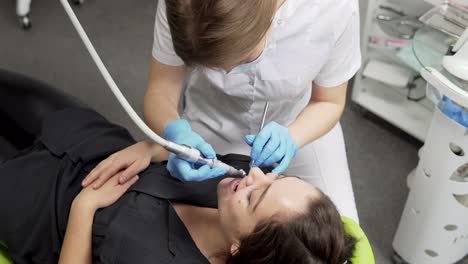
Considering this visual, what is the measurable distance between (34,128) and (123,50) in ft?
3.76

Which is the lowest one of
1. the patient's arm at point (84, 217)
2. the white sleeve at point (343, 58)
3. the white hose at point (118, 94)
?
the patient's arm at point (84, 217)

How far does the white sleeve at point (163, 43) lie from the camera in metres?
1.23

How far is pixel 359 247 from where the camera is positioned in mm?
1124

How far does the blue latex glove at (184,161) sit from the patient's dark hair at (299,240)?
0.15 meters

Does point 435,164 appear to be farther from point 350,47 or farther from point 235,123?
point 235,123

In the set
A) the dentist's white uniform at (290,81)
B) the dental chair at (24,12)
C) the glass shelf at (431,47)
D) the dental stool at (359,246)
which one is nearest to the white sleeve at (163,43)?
the dentist's white uniform at (290,81)

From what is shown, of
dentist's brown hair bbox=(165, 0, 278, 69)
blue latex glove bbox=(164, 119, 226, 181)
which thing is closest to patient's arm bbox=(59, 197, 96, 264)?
blue latex glove bbox=(164, 119, 226, 181)

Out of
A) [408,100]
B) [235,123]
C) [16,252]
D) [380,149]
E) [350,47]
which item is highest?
[350,47]

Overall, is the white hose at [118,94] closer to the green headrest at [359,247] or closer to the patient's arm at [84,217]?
the patient's arm at [84,217]

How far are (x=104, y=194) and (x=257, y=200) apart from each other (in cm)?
38

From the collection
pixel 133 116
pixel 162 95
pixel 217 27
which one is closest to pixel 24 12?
pixel 162 95

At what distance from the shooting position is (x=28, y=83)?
1.49 m

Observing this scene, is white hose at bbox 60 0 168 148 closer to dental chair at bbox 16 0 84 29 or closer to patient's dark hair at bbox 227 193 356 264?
patient's dark hair at bbox 227 193 356 264

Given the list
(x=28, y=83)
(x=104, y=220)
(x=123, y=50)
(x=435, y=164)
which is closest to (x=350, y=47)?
(x=435, y=164)
